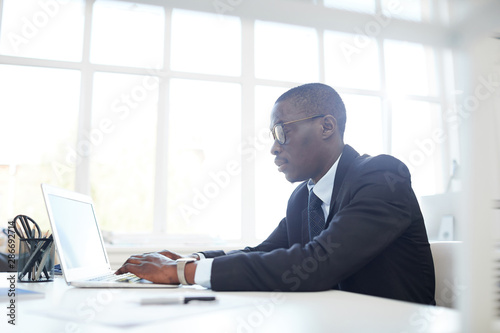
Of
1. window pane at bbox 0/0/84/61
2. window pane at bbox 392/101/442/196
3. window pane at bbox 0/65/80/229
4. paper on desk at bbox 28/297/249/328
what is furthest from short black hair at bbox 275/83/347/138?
window pane at bbox 392/101/442/196

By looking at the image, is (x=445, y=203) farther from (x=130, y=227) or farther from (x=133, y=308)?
(x=133, y=308)

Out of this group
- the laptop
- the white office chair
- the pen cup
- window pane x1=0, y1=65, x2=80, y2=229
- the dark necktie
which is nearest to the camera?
the laptop

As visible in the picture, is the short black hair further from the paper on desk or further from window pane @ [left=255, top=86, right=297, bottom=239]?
window pane @ [left=255, top=86, right=297, bottom=239]

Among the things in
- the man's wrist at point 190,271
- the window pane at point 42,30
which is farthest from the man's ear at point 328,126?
the window pane at point 42,30

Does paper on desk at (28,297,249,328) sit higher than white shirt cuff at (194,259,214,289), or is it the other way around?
white shirt cuff at (194,259,214,289)

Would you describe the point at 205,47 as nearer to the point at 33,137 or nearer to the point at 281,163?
the point at 33,137

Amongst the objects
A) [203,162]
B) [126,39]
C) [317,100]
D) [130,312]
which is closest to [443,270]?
[317,100]

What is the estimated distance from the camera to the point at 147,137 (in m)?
4.06

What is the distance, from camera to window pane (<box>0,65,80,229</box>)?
12.3 feet

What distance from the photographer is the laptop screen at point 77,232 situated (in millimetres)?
1246

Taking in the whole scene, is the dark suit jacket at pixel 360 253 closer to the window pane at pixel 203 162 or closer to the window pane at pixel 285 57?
the window pane at pixel 203 162

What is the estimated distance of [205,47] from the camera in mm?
4332

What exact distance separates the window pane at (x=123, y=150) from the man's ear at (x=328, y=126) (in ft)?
8.54

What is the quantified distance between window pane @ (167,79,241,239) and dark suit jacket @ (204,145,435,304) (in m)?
2.64
